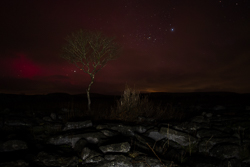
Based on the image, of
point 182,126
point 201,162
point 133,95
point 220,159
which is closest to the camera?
point 201,162

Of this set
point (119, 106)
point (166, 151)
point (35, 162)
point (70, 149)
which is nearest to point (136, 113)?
point (119, 106)

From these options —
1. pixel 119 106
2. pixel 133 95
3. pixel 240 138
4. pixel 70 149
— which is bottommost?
pixel 70 149

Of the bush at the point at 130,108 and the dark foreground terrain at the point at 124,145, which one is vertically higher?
the bush at the point at 130,108

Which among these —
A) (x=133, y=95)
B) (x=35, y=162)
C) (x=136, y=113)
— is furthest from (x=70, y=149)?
(x=133, y=95)

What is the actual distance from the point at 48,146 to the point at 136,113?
4095 mm

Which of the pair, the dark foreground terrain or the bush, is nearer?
the dark foreground terrain

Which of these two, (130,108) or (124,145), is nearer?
(124,145)

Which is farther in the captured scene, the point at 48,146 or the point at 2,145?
the point at 48,146

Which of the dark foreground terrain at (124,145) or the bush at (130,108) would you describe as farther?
the bush at (130,108)

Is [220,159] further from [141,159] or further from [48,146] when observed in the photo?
[48,146]

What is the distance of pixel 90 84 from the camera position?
30.0 ft

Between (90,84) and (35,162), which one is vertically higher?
(90,84)

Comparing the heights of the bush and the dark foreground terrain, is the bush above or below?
above

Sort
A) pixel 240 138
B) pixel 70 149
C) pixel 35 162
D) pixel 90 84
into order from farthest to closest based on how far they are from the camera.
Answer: pixel 90 84, pixel 240 138, pixel 70 149, pixel 35 162
